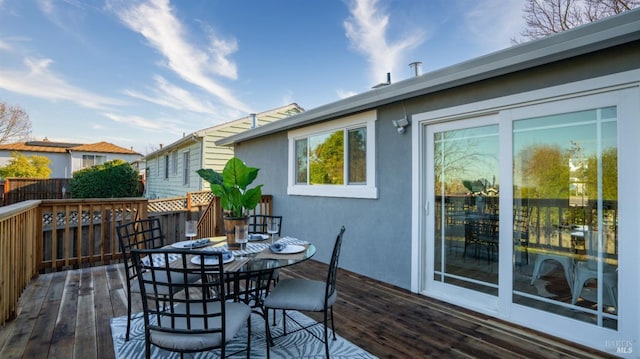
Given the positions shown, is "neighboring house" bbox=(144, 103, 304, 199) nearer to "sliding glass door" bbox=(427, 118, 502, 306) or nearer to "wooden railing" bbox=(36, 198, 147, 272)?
"wooden railing" bbox=(36, 198, 147, 272)

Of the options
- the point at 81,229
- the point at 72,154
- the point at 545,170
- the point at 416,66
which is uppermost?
the point at 72,154

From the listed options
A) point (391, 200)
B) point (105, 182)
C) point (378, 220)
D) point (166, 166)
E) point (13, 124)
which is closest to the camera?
point (391, 200)

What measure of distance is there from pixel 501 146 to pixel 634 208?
1024mm

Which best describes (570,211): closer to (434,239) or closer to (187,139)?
(434,239)

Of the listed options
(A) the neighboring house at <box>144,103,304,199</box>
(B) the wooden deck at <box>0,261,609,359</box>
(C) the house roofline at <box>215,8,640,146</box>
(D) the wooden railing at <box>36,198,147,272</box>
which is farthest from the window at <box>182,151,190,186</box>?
(C) the house roofline at <box>215,8,640,146</box>

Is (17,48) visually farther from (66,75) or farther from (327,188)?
(327,188)

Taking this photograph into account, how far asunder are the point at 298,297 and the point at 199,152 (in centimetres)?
778

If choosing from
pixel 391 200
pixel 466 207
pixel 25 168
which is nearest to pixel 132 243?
pixel 391 200

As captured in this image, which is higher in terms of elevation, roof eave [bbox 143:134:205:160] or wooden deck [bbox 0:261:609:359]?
roof eave [bbox 143:134:205:160]

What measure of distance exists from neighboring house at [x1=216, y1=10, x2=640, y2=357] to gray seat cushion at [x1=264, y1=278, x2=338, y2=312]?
5.46ft

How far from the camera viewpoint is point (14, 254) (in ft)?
9.39

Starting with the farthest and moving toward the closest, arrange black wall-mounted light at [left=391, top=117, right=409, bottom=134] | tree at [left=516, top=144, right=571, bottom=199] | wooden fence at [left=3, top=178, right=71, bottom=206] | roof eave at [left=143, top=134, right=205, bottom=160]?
wooden fence at [left=3, top=178, right=71, bottom=206], roof eave at [left=143, top=134, right=205, bottom=160], black wall-mounted light at [left=391, top=117, right=409, bottom=134], tree at [left=516, top=144, right=571, bottom=199]

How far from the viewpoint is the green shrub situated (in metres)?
10.2

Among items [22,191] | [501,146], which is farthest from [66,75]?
[501,146]
